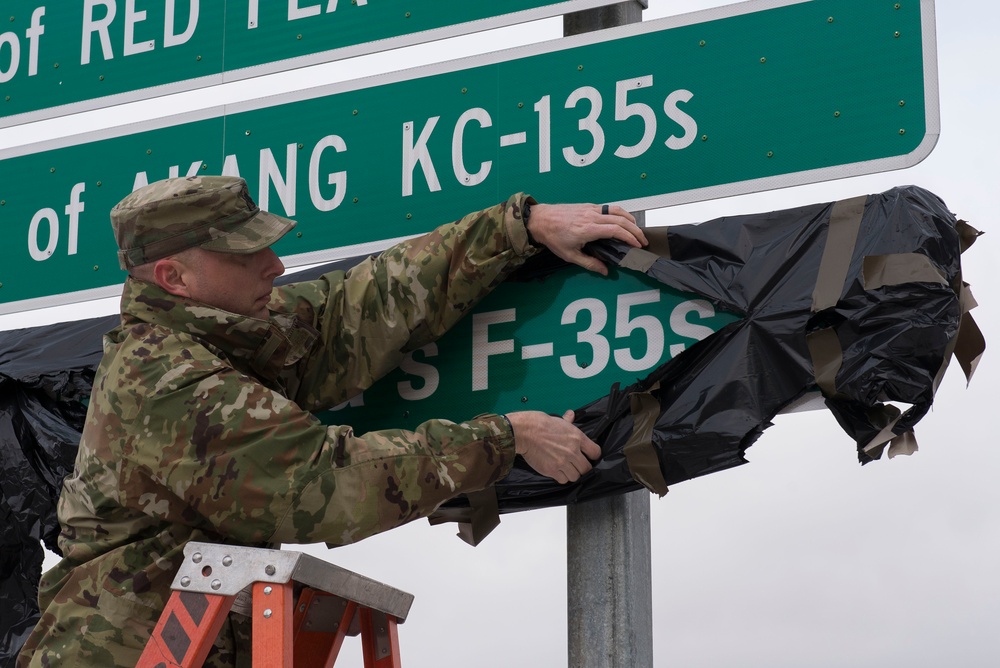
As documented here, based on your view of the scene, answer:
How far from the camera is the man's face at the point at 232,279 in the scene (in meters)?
2.98

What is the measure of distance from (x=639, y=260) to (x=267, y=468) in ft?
3.34

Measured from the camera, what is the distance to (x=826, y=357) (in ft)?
8.91

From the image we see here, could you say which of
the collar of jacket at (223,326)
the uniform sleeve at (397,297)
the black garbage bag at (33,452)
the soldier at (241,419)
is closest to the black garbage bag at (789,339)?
the soldier at (241,419)

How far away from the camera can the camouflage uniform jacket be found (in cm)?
264

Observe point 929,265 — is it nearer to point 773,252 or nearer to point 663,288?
point 773,252

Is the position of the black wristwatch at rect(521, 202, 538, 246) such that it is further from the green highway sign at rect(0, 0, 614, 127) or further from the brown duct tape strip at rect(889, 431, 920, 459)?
the brown duct tape strip at rect(889, 431, 920, 459)

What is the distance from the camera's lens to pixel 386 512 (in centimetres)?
270

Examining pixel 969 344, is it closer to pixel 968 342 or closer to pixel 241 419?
pixel 968 342

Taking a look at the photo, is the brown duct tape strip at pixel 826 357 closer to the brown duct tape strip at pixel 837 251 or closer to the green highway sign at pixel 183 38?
the brown duct tape strip at pixel 837 251

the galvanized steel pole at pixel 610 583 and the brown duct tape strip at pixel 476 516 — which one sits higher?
the brown duct tape strip at pixel 476 516

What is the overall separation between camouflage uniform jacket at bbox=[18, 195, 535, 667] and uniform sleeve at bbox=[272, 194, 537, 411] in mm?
239

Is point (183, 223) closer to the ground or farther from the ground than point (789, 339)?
farther from the ground

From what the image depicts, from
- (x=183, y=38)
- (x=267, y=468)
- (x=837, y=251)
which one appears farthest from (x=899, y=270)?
(x=183, y=38)

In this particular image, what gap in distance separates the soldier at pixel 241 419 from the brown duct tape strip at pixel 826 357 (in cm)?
53
